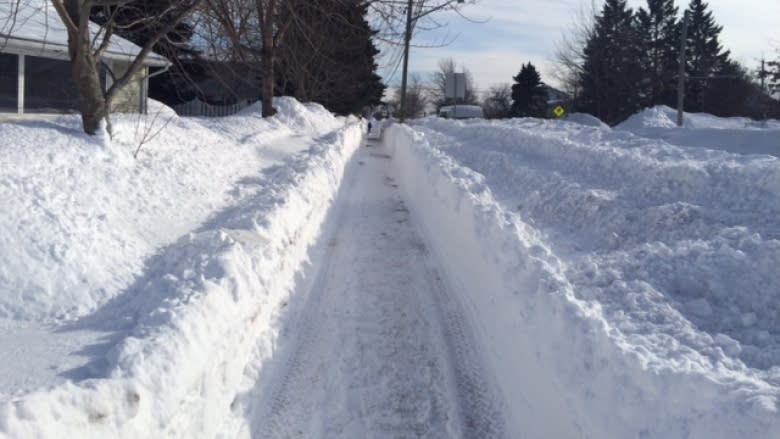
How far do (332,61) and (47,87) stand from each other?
35.0 feet

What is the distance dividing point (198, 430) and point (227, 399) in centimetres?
60

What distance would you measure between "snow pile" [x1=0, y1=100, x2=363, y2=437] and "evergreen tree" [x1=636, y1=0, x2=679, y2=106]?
52637 millimetres

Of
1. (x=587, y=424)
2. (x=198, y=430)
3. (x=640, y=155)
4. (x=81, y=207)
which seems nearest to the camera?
(x=587, y=424)

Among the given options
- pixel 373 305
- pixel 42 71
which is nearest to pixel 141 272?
pixel 373 305

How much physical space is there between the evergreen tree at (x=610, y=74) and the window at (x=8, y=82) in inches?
1714

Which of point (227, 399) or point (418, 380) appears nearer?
point (227, 399)

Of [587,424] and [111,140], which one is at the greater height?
[111,140]

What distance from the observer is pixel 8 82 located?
19.1 metres

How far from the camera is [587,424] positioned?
3871 millimetres

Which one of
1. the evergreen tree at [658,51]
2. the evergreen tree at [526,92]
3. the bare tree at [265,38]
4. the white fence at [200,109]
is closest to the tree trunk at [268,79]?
the bare tree at [265,38]

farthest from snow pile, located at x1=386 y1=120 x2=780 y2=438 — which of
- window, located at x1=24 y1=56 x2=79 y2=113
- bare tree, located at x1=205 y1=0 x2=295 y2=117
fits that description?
window, located at x1=24 y1=56 x2=79 y2=113

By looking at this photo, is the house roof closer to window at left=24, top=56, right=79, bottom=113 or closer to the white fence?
window at left=24, top=56, right=79, bottom=113

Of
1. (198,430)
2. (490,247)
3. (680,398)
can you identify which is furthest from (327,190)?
(680,398)

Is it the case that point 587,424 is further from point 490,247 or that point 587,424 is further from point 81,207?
point 81,207
